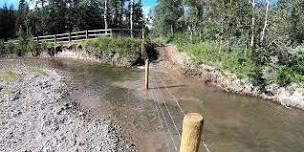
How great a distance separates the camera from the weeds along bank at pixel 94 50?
36.0m

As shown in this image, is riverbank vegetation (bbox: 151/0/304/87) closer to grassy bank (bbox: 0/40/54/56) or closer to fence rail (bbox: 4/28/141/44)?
fence rail (bbox: 4/28/141/44)

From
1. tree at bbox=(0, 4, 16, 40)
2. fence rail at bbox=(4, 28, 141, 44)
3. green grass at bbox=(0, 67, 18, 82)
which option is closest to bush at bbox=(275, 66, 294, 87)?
green grass at bbox=(0, 67, 18, 82)

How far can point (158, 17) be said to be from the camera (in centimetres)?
5844

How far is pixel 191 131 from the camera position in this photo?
4297mm

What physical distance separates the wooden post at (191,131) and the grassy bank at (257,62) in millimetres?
20294

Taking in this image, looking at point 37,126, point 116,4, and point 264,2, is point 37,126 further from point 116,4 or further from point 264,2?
point 116,4

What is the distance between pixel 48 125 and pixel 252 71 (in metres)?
14.0

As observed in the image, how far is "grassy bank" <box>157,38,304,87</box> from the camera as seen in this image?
24.4m

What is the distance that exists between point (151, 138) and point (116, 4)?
57.0 metres

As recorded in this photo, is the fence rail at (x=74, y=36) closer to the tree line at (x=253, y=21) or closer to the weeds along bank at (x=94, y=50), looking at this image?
the weeds along bank at (x=94, y=50)

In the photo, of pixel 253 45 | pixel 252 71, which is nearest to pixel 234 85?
pixel 252 71

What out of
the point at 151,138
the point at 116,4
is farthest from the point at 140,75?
the point at 116,4

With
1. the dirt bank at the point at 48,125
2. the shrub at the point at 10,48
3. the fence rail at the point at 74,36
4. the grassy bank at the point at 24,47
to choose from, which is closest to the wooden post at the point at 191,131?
the dirt bank at the point at 48,125

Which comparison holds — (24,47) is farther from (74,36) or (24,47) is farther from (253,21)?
(253,21)
